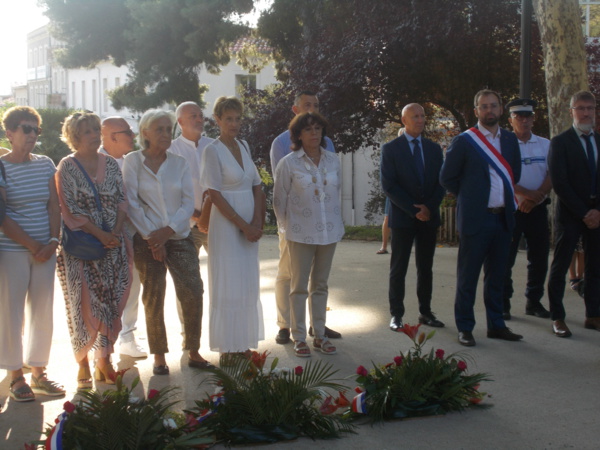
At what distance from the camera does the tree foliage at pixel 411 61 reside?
17.4 metres

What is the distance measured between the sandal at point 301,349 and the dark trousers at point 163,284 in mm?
912

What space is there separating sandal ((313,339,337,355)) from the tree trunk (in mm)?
6730

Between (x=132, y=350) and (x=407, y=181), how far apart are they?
3.08m

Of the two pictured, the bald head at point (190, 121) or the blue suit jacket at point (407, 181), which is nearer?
the bald head at point (190, 121)

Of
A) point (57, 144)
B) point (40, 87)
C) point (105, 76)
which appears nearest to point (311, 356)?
point (57, 144)

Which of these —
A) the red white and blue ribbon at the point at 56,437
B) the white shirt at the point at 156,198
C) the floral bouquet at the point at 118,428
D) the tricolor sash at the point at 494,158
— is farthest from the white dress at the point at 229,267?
the red white and blue ribbon at the point at 56,437

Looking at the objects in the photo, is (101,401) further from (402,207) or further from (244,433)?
(402,207)

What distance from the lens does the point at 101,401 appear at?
4.80m

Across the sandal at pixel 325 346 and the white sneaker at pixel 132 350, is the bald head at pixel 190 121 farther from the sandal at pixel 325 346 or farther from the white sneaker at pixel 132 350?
the sandal at pixel 325 346

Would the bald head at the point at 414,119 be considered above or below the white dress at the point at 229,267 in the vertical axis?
above

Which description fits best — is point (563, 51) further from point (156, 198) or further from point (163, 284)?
point (163, 284)

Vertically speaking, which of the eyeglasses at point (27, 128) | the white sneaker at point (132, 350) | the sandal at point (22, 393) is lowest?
the sandal at point (22, 393)

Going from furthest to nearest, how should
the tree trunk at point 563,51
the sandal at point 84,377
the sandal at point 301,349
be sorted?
the tree trunk at point 563,51 < the sandal at point 301,349 < the sandal at point 84,377

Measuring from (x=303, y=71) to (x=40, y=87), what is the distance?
76.7 metres
